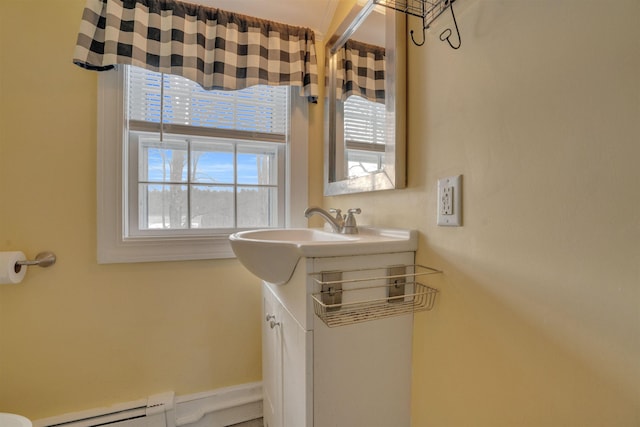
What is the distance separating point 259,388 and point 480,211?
1.35 m

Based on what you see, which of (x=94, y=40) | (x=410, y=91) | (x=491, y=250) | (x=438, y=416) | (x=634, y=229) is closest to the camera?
(x=634, y=229)

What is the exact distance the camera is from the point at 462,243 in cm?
71

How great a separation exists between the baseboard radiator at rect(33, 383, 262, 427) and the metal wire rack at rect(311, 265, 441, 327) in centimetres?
95

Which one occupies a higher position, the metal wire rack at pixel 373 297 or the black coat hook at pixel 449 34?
the black coat hook at pixel 449 34

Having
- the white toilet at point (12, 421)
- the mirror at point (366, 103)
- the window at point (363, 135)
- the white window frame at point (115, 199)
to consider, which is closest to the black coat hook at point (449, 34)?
the mirror at point (366, 103)

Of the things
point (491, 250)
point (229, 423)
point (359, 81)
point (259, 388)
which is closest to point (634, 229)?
point (491, 250)

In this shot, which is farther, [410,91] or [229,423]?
[229,423]

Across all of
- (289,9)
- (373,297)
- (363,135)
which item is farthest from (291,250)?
(289,9)

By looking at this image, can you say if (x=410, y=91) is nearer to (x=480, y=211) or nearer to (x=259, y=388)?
(x=480, y=211)

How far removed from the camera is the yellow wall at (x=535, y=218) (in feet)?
1.42

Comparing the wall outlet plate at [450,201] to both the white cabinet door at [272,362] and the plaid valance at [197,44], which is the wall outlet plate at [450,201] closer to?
the white cabinet door at [272,362]

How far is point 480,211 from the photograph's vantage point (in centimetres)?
66

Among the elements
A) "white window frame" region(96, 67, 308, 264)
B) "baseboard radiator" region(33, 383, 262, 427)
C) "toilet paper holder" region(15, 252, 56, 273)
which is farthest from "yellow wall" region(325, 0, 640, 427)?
"toilet paper holder" region(15, 252, 56, 273)

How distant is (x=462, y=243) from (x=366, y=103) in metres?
0.70
